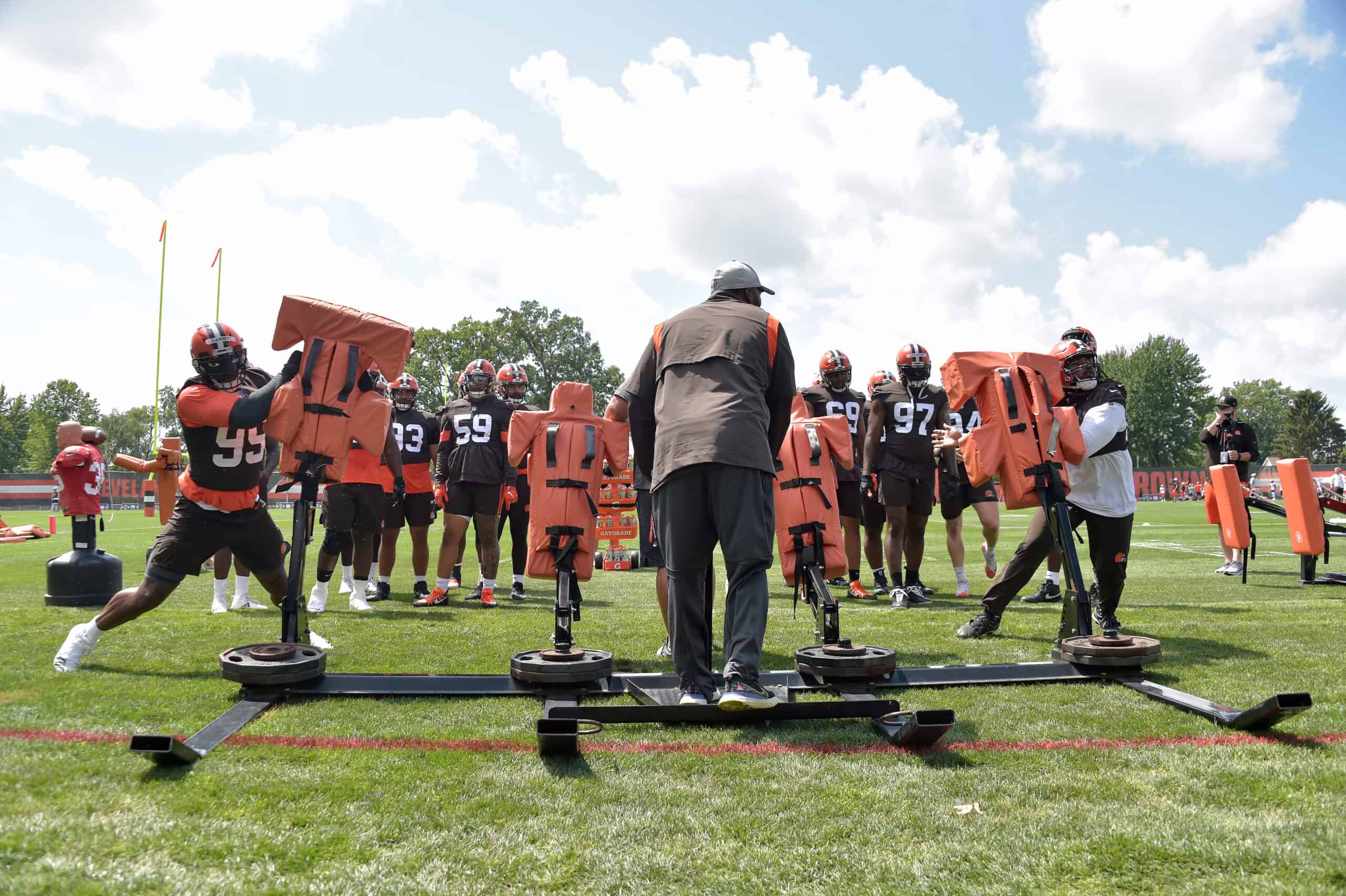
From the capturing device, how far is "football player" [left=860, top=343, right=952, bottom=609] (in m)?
9.11

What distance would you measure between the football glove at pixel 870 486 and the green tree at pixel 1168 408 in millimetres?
82147

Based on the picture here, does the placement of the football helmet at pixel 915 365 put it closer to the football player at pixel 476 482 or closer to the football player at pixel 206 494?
the football player at pixel 476 482

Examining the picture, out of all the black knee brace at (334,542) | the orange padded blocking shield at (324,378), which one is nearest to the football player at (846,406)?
the black knee brace at (334,542)

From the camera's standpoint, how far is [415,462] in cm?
1075

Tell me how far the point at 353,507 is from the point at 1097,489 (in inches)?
269

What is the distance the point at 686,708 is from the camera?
13.2 ft

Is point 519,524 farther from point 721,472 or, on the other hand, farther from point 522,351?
point 522,351

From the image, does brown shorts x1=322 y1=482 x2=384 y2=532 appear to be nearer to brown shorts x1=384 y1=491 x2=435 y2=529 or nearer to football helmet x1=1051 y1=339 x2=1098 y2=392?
brown shorts x1=384 y1=491 x2=435 y2=529

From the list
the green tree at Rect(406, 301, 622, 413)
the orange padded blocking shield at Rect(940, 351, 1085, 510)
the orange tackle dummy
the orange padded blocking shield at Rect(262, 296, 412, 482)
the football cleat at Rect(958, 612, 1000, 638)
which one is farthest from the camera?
the green tree at Rect(406, 301, 622, 413)

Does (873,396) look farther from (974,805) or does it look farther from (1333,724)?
(974,805)

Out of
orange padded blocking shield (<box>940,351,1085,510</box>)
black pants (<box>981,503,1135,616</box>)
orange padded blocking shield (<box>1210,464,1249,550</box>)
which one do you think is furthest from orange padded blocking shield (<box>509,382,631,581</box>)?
orange padded blocking shield (<box>1210,464,1249,550</box>)

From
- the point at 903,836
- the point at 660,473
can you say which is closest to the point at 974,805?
the point at 903,836

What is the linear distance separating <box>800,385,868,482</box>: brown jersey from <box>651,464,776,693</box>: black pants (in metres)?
5.38

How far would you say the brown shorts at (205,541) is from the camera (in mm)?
5191
